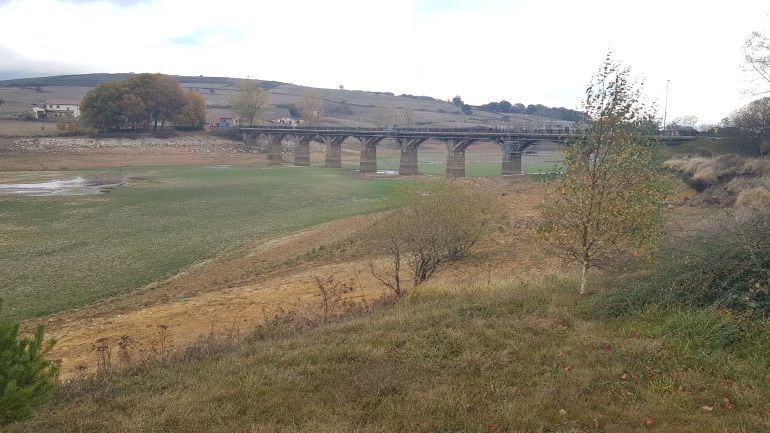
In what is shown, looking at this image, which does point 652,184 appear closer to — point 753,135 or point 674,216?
point 674,216

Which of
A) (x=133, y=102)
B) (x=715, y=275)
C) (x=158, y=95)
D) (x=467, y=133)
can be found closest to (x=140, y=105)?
(x=133, y=102)

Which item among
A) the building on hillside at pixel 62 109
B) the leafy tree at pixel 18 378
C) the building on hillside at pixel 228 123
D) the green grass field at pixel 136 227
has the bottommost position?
the green grass field at pixel 136 227

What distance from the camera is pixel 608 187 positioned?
11.1 m

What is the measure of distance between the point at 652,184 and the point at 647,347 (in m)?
4.71

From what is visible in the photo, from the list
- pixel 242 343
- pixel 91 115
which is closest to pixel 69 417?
pixel 242 343

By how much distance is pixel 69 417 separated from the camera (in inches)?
258

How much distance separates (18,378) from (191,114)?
110 metres

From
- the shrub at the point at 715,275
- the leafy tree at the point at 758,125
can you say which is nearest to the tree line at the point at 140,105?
the leafy tree at the point at 758,125

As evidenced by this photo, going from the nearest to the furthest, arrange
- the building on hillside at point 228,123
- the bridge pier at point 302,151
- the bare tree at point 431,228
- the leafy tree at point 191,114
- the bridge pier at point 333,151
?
the bare tree at point 431,228 < the bridge pier at point 333,151 < the bridge pier at point 302,151 < the leafy tree at point 191,114 < the building on hillside at point 228,123

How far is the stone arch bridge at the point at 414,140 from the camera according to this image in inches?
2539

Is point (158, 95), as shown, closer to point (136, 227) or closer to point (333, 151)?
point (333, 151)

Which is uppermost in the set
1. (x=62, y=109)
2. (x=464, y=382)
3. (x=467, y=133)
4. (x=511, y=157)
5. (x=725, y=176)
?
(x=62, y=109)

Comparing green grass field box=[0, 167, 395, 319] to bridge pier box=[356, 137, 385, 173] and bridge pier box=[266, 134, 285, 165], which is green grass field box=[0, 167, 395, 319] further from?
bridge pier box=[266, 134, 285, 165]

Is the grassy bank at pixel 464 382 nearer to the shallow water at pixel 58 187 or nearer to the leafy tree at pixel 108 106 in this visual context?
the shallow water at pixel 58 187
